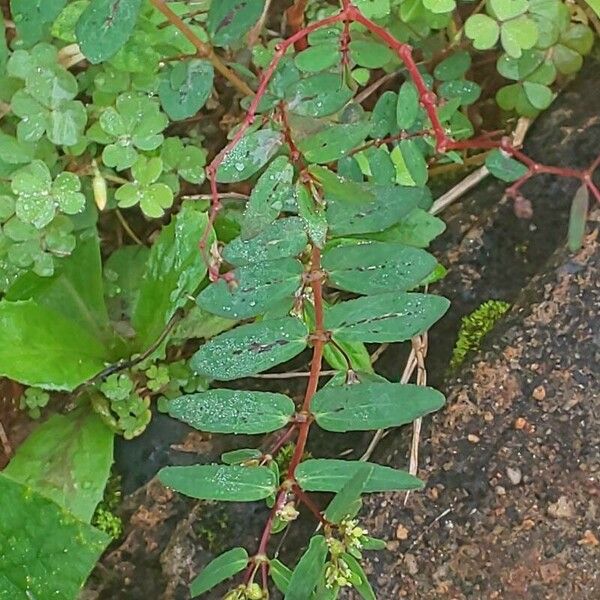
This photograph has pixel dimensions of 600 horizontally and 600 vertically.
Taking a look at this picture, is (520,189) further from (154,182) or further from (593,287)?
(154,182)

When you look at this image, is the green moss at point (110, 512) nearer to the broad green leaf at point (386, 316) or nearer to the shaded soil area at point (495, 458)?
the shaded soil area at point (495, 458)

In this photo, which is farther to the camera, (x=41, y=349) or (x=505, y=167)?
(x=41, y=349)

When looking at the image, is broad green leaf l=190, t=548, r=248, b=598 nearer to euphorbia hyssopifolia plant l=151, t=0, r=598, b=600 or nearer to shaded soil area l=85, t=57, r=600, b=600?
euphorbia hyssopifolia plant l=151, t=0, r=598, b=600

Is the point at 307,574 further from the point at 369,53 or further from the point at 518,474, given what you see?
the point at 369,53

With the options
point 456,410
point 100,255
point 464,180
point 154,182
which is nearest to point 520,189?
point 464,180

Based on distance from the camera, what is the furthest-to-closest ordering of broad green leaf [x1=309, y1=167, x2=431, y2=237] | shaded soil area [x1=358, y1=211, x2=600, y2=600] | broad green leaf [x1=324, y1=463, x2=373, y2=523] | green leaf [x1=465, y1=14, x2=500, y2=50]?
green leaf [x1=465, y1=14, x2=500, y2=50] → shaded soil area [x1=358, y1=211, x2=600, y2=600] → broad green leaf [x1=309, y1=167, x2=431, y2=237] → broad green leaf [x1=324, y1=463, x2=373, y2=523]

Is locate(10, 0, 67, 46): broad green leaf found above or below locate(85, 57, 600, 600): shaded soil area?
above

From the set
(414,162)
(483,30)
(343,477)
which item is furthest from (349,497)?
(483,30)

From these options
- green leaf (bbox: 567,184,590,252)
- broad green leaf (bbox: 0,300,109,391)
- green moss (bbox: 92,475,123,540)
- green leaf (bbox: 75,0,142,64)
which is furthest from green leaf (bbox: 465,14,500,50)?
green moss (bbox: 92,475,123,540)
